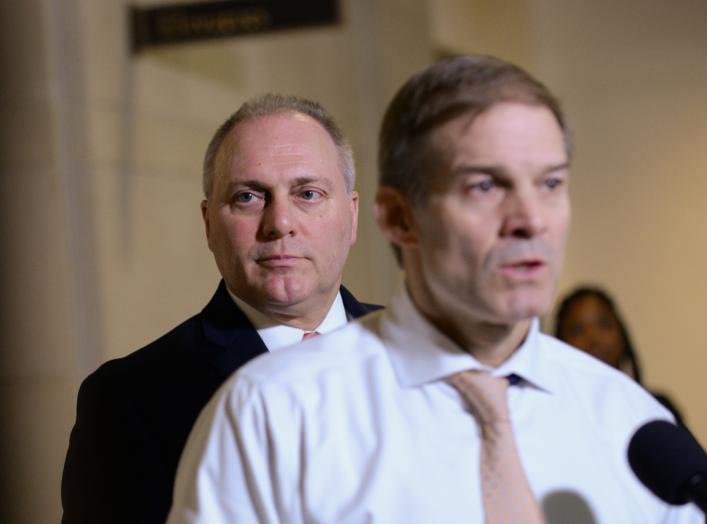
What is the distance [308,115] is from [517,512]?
453 millimetres

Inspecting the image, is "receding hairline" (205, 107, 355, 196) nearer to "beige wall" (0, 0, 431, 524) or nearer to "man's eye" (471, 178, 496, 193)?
"man's eye" (471, 178, 496, 193)

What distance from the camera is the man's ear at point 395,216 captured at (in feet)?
2.71

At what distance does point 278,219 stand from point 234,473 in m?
0.29

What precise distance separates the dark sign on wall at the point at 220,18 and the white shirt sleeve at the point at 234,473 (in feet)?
5.19

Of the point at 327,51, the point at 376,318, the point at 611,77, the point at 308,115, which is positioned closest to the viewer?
the point at 376,318

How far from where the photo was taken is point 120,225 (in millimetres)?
2777

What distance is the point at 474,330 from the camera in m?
0.84

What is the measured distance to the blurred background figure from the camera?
320 centimetres

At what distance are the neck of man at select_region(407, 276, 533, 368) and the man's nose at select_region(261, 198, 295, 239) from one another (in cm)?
20

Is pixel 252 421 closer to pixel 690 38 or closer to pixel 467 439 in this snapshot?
pixel 467 439

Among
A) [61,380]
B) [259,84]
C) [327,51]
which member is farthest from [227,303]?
[327,51]

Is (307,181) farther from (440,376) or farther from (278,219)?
(440,376)

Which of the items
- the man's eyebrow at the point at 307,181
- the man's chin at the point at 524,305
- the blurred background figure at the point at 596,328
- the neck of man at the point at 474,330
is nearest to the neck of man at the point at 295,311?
the man's eyebrow at the point at 307,181

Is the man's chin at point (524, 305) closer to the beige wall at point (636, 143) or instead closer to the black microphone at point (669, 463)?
the black microphone at point (669, 463)
